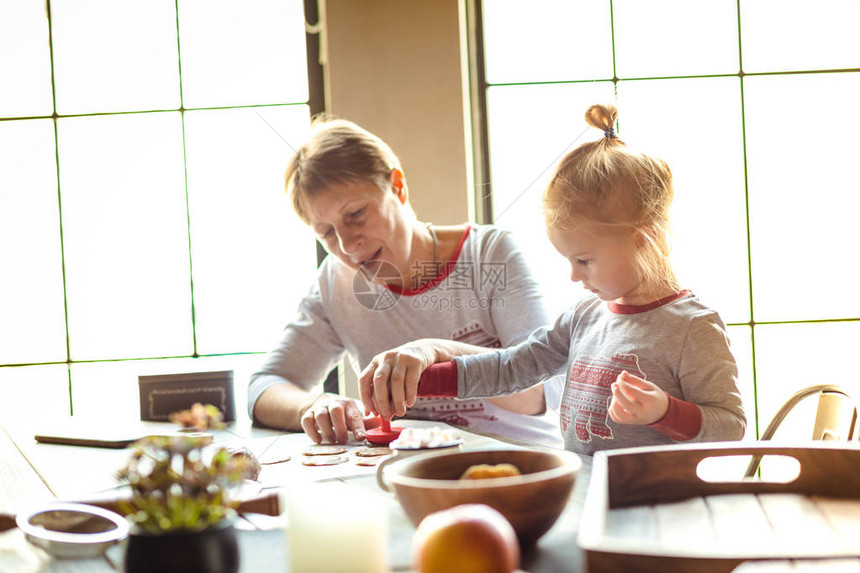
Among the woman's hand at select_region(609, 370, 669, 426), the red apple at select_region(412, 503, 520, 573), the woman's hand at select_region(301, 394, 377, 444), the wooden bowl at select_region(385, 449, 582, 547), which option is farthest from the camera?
the woman's hand at select_region(301, 394, 377, 444)

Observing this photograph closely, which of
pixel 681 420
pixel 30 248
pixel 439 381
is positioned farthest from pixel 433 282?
pixel 30 248

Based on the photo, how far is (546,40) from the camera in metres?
2.44

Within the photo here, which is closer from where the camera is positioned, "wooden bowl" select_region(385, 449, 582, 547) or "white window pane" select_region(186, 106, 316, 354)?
"wooden bowl" select_region(385, 449, 582, 547)

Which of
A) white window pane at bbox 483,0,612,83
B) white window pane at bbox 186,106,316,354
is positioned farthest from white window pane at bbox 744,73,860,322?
white window pane at bbox 186,106,316,354

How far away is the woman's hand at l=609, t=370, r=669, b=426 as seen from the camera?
3.43ft

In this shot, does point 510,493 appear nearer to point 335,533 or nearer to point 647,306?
point 335,533

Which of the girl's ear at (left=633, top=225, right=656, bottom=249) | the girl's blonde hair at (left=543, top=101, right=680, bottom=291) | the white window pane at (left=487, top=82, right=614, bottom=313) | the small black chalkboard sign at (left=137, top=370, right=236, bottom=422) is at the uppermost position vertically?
the white window pane at (left=487, top=82, right=614, bottom=313)

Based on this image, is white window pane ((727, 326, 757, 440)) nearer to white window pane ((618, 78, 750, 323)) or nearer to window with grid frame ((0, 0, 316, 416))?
white window pane ((618, 78, 750, 323))

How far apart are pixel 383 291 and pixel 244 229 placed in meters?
0.86

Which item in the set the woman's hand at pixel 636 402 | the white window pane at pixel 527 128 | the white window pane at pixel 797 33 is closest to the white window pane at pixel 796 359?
the white window pane at pixel 527 128

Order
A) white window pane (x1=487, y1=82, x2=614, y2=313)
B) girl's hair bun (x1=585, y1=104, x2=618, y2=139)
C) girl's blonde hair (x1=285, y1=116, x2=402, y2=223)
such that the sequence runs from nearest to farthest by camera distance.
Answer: girl's hair bun (x1=585, y1=104, x2=618, y2=139), girl's blonde hair (x1=285, y1=116, x2=402, y2=223), white window pane (x1=487, y1=82, x2=614, y2=313)

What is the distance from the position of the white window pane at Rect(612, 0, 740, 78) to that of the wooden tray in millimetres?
1849

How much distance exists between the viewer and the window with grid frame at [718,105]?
2430 millimetres

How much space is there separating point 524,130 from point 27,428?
5.25 feet
